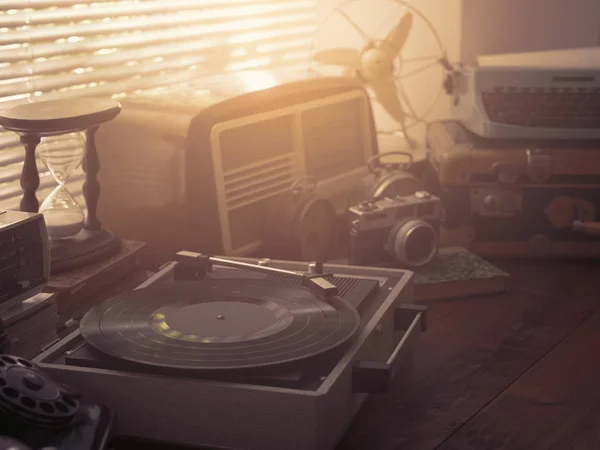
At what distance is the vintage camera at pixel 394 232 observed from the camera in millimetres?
1507

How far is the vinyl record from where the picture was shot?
3.16ft

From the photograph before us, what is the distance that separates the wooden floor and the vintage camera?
106 mm

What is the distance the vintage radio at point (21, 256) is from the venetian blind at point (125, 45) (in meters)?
0.55

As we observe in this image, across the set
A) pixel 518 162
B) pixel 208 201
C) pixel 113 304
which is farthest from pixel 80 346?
pixel 518 162

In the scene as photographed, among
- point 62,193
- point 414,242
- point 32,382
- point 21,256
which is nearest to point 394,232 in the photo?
point 414,242

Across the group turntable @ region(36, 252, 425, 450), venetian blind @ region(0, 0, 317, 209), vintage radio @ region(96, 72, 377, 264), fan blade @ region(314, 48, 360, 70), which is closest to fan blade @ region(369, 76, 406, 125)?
fan blade @ region(314, 48, 360, 70)

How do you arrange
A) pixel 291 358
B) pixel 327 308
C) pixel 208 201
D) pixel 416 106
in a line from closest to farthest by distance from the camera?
pixel 291 358 < pixel 327 308 < pixel 208 201 < pixel 416 106

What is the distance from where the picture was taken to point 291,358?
3.14ft

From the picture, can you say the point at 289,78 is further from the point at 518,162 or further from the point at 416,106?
the point at 416,106

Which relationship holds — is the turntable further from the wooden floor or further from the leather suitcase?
the leather suitcase

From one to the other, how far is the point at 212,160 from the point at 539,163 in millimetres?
588

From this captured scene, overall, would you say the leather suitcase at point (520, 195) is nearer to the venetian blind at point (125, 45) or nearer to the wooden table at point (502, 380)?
the wooden table at point (502, 380)

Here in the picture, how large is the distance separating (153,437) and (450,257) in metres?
0.75

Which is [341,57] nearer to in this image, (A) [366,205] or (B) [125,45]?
(B) [125,45]
